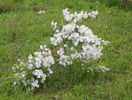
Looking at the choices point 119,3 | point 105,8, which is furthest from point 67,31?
point 119,3

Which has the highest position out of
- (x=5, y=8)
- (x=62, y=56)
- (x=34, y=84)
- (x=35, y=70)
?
(x=62, y=56)

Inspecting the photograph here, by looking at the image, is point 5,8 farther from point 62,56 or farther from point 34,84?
point 34,84

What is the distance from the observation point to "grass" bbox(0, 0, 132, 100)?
199 inches

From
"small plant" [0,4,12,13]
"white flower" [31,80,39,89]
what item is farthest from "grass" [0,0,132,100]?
"small plant" [0,4,12,13]

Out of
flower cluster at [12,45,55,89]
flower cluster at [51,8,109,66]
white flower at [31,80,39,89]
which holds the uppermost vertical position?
flower cluster at [51,8,109,66]

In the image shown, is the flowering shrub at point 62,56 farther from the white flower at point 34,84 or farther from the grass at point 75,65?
the grass at point 75,65

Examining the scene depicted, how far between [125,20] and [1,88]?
17.3 feet

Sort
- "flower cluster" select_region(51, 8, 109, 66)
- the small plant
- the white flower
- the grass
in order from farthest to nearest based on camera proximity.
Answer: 1. the small plant
2. "flower cluster" select_region(51, 8, 109, 66)
3. the white flower
4. the grass

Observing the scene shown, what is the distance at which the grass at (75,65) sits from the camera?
506cm

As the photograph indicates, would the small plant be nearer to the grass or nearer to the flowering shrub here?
the grass

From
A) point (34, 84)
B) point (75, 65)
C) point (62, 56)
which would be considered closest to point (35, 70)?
point (34, 84)

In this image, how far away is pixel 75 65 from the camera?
5.59 m

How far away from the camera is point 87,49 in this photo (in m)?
5.45

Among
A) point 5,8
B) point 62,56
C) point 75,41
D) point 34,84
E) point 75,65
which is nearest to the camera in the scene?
point 34,84
